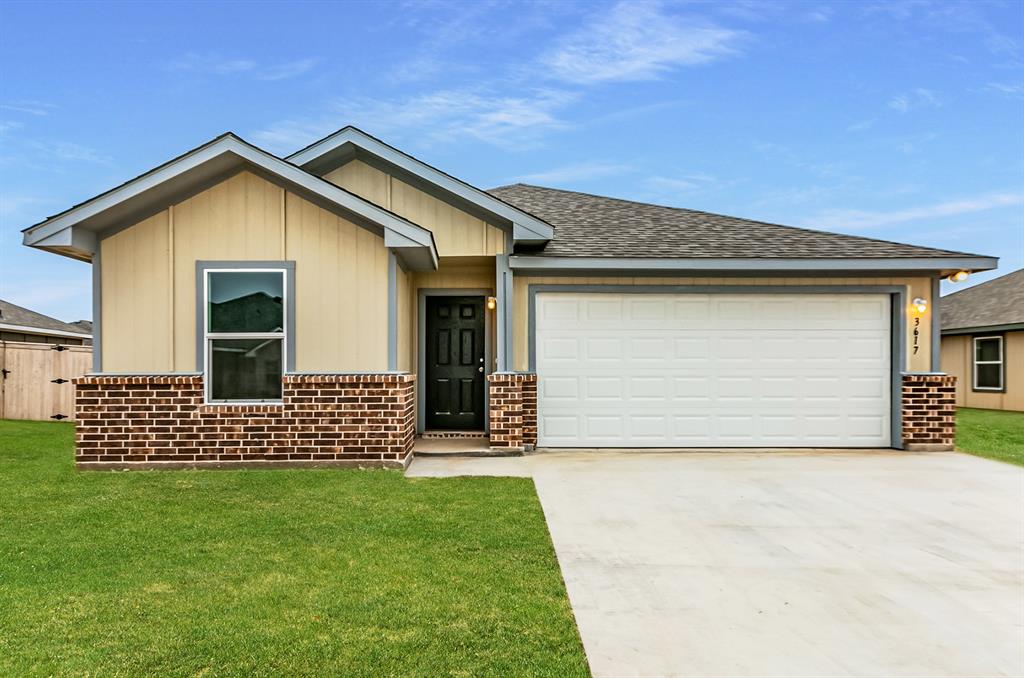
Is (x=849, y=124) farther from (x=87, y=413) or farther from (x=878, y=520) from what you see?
(x=87, y=413)

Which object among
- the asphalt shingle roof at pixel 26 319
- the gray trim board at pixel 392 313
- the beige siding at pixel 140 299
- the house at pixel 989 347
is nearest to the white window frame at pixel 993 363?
the house at pixel 989 347

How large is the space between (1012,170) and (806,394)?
29.3 metres

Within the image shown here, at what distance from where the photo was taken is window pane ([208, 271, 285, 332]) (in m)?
7.20

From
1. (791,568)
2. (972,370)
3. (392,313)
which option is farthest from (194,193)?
(972,370)

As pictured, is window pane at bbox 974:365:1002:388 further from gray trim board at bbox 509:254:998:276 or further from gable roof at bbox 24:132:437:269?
gable roof at bbox 24:132:437:269

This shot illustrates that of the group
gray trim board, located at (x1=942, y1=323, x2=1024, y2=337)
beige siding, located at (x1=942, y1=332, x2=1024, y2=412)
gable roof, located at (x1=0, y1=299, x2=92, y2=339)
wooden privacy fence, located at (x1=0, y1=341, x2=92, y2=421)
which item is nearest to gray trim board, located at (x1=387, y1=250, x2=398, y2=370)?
wooden privacy fence, located at (x1=0, y1=341, x2=92, y2=421)

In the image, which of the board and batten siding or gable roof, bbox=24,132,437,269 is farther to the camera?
the board and batten siding

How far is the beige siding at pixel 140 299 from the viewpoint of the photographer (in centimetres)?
713

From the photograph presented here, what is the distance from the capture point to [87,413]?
23.1ft

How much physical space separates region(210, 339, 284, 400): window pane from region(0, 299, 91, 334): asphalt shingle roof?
13.8 meters

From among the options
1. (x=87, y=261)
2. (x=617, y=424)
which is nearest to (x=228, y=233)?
(x=87, y=261)

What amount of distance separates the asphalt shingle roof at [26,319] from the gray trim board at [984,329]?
27.1 m

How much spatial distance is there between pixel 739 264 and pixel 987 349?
13.4 meters

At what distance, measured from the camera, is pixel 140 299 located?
23.5 ft
